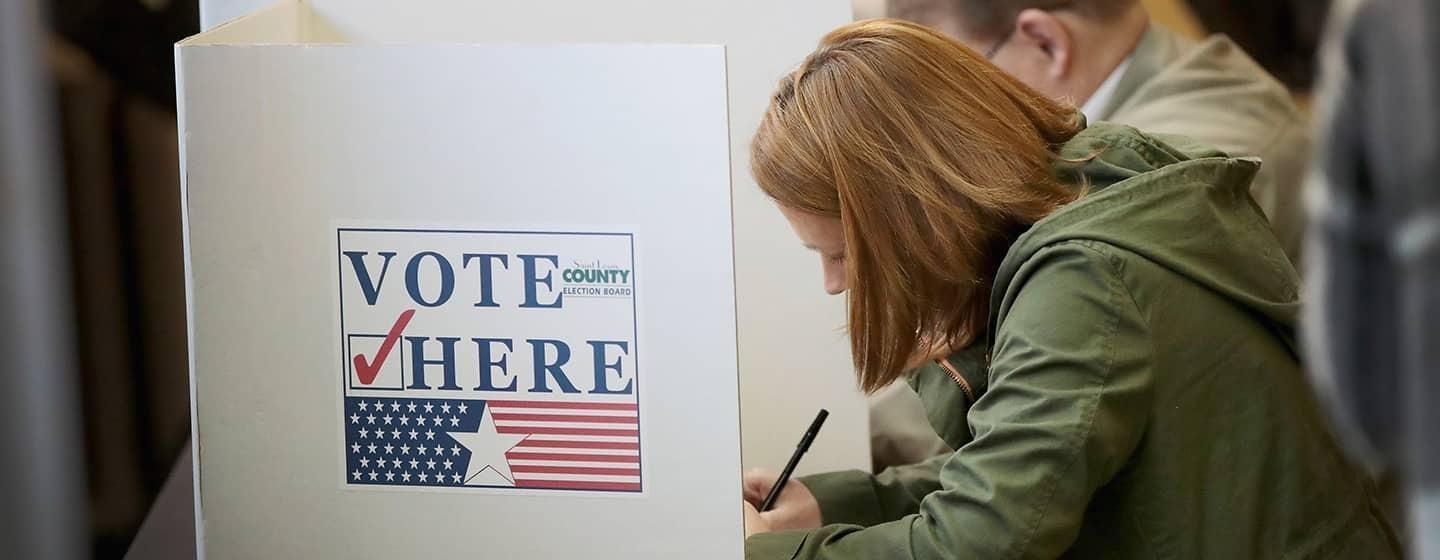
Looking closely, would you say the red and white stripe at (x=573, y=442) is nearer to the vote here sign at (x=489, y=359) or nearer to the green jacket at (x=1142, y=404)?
the vote here sign at (x=489, y=359)

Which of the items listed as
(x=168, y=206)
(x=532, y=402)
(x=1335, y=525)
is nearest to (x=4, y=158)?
(x=532, y=402)

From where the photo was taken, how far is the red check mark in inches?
56.2

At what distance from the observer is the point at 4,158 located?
100cm

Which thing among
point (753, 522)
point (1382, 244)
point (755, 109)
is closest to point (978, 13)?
point (755, 109)

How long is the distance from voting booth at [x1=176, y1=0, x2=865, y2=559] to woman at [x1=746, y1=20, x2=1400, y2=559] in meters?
0.21

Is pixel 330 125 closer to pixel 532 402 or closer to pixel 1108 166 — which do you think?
pixel 532 402

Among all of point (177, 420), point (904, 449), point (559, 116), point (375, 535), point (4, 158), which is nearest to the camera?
point (4, 158)

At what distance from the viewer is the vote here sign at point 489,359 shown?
139cm

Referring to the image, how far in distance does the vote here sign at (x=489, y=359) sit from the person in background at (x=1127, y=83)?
38.4 inches

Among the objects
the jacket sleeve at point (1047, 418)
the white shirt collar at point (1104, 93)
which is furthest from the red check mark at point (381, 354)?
the white shirt collar at point (1104, 93)

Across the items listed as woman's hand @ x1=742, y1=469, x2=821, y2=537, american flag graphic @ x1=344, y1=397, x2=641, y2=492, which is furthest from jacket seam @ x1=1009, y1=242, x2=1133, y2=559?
woman's hand @ x1=742, y1=469, x2=821, y2=537

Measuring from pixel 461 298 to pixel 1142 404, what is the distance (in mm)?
635

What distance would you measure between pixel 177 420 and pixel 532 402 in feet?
4.56

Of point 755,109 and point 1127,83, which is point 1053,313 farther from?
point 1127,83
